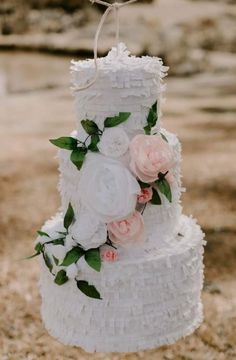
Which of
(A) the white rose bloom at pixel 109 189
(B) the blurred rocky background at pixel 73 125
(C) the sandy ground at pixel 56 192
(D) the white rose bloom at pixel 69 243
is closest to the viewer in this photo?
(A) the white rose bloom at pixel 109 189

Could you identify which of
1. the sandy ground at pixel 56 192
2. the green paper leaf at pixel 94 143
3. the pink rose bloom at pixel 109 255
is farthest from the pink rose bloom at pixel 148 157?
the sandy ground at pixel 56 192

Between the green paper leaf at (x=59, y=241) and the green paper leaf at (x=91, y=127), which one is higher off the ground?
the green paper leaf at (x=91, y=127)

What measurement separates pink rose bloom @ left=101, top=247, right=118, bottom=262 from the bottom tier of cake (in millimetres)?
22

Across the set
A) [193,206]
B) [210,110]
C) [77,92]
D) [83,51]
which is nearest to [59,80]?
[83,51]

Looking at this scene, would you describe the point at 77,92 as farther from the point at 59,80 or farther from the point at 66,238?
the point at 59,80

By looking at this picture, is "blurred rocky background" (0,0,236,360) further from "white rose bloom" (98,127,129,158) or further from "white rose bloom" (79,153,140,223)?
"white rose bloom" (98,127,129,158)

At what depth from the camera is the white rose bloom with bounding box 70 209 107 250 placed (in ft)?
6.80

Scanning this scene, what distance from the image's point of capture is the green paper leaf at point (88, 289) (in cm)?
213

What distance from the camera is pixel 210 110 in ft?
22.3

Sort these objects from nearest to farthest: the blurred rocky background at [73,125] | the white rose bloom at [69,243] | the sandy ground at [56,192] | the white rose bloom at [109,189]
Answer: the white rose bloom at [109,189] < the white rose bloom at [69,243] < the sandy ground at [56,192] < the blurred rocky background at [73,125]

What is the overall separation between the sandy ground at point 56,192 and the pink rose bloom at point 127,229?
1.48ft

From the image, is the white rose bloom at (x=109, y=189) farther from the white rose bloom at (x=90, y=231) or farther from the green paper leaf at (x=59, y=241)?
the green paper leaf at (x=59, y=241)

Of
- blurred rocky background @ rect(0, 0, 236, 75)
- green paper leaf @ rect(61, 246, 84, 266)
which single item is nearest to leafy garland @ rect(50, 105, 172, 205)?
green paper leaf @ rect(61, 246, 84, 266)

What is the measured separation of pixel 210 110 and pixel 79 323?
16.0 ft
